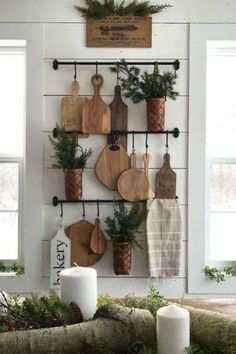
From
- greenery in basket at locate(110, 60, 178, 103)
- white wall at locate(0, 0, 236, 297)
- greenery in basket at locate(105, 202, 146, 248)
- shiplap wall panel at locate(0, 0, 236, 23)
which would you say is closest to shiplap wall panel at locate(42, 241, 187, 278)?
white wall at locate(0, 0, 236, 297)

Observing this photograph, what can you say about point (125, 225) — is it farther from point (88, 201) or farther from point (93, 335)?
point (93, 335)

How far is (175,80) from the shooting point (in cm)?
293

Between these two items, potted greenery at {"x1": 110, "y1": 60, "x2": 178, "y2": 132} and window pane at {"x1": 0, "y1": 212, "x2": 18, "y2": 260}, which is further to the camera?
window pane at {"x1": 0, "y1": 212, "x2": 18, "y2": 260}

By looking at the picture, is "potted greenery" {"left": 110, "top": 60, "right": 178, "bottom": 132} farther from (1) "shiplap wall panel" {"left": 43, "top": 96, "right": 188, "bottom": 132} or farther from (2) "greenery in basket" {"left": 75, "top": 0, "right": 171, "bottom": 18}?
(2) "greenery in basket" {"left": 75, "top": 0, "right": 171, "bottom": 18}

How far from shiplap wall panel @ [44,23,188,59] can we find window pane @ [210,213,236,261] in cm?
92

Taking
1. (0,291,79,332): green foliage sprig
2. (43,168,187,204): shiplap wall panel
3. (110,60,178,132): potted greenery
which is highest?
(110,60,178,132): potted greenery

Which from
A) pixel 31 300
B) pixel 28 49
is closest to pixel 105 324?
pixel 31 300

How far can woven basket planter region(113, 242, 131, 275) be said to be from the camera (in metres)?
2.84

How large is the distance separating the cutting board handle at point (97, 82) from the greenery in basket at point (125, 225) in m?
0.65

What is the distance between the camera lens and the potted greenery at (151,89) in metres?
2.85

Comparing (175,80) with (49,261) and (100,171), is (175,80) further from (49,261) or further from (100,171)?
(49,261)

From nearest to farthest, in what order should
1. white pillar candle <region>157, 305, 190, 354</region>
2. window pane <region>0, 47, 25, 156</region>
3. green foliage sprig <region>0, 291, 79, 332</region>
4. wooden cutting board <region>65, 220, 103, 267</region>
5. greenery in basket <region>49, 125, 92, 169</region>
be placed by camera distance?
white pillar candle <region>157, 305, 190, 354</region> → green foliage sprig <region>0, 291, 79, 332</region> → greenery in basket <region>49, 125, 92, 169</region> → wooden cutting board <region>65, 220, 103, 267</region> → window pane <region>0, 47, 25, 156</region>

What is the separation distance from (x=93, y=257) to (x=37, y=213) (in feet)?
1.25

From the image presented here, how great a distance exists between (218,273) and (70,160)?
3.28ft
